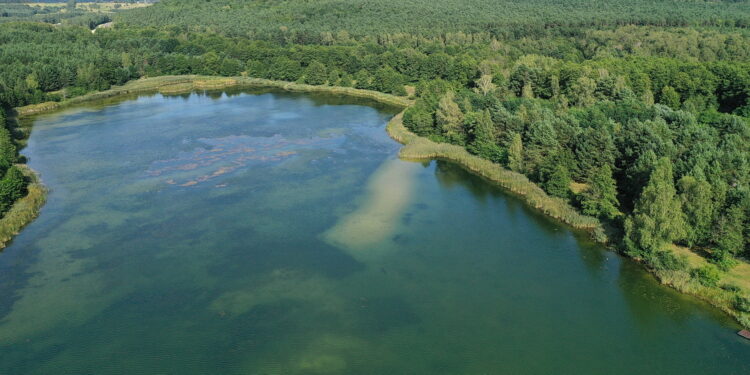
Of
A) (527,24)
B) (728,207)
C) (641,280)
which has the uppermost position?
(527,24)

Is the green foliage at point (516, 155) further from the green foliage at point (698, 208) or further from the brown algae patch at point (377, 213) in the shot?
the green foliage at point (698, 208)

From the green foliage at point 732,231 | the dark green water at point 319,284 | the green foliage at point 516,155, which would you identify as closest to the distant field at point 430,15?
the green foliage at point 516,155

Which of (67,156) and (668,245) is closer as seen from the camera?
(668,245)

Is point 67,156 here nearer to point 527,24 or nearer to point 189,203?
point 189,203

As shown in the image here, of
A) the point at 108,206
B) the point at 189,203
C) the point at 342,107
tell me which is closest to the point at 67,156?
the point at 108,206

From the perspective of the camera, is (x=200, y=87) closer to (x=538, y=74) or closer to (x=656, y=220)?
(x=538, y=74)

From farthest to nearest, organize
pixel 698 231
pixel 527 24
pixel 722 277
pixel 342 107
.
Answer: pixel 527 24, pixel 342 107, pixel 698 231, pixel 722 277

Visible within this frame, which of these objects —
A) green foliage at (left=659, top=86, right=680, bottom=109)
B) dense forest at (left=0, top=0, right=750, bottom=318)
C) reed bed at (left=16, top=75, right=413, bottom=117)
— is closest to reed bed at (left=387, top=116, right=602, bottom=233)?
dense forest at (left=0, top=0, right=750, bottom=318)
